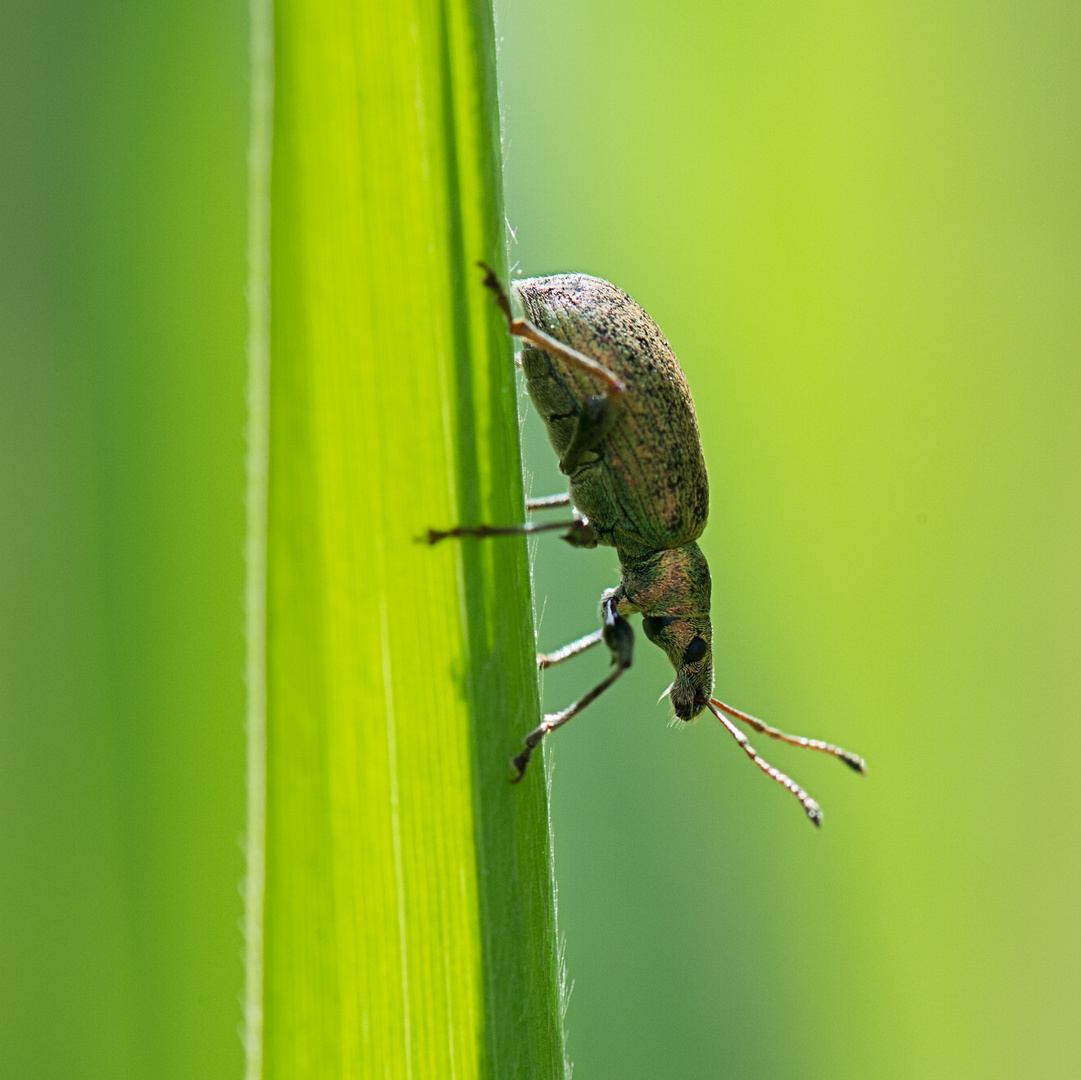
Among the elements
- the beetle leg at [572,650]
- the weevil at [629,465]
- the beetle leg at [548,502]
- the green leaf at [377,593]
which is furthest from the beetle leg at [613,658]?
the green leaf at [377,593]

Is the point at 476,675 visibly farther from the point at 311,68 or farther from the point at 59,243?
the point at 59,243

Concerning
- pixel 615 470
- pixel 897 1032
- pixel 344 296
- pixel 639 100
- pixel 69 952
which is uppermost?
pixel 639 100

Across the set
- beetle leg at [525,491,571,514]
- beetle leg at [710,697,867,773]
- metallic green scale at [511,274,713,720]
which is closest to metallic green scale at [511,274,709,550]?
metallic green scale at [511,274,713,720]

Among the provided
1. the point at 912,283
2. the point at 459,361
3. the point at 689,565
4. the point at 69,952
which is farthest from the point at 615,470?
the point at 69,952

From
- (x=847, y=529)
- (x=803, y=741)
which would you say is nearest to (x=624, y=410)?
(x=847, y=529)

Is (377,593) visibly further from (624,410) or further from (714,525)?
(714,525)

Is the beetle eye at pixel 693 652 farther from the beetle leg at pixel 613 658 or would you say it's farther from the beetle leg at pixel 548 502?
the beetle leg at pixel 548 502
